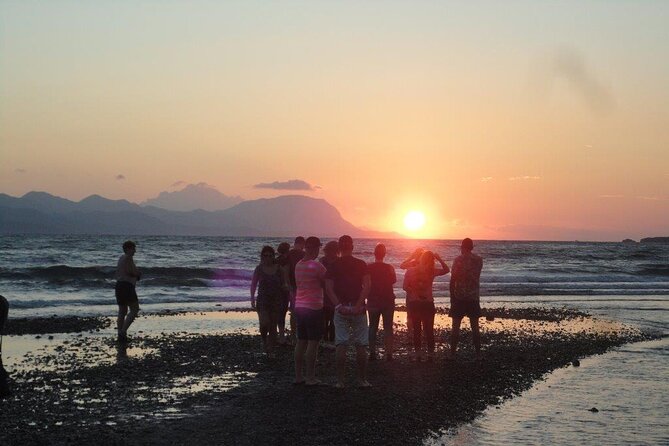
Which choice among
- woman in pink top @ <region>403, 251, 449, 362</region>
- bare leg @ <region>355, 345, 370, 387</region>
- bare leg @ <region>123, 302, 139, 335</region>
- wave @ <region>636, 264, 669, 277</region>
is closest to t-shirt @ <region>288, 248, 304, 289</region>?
woman in pink top @ <region>403, 251, 449, 362</region>

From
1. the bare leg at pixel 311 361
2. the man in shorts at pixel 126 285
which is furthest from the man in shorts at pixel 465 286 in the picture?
the man in shorts at pixel 126 285

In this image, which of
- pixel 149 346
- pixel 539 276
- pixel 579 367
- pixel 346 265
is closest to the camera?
pixel 346 265

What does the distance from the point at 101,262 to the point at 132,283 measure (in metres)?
42.8

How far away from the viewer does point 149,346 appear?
Result: 16109 mm

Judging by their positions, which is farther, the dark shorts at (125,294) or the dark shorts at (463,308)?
the dark shorts at (125,294)

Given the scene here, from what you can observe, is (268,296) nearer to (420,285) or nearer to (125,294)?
(420,285)

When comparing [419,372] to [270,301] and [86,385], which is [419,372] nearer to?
[270,301]

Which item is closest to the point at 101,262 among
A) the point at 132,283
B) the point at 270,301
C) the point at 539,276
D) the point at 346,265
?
the point at 539,276

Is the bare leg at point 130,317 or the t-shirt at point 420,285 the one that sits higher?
the t-shirt at point 420,285

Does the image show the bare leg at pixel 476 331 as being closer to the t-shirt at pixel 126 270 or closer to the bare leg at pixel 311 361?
the bare leg at pixel 311 361

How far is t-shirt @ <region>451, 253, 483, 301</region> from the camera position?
1399 centimetres

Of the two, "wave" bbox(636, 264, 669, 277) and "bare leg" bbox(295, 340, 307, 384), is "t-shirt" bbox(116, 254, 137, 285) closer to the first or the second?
"bare leg" bbox(295, 340, 307, 384)

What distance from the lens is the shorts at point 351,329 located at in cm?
1129

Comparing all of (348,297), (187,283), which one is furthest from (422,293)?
(187,283)
